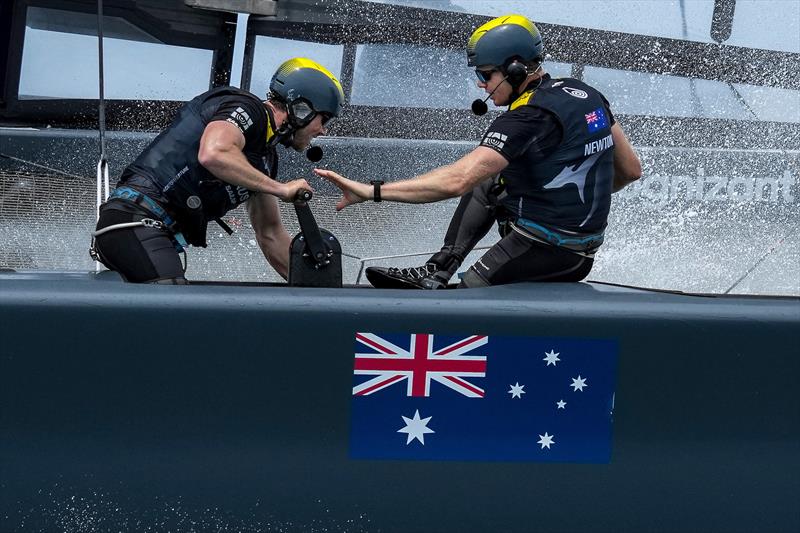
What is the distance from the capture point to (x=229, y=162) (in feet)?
11.2

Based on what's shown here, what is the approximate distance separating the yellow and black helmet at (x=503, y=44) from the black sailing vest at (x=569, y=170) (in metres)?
0.11

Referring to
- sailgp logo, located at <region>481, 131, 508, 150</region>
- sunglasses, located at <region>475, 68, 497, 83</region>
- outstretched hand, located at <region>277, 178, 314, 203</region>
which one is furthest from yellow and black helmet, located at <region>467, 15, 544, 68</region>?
outstretched hand, located at <region>277, 178, 314, 203</region>

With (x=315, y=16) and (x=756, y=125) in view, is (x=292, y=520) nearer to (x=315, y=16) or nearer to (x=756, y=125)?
(x=315, y=16)

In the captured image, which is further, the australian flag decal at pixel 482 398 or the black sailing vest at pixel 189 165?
the black sailing vest at pixel 189 165

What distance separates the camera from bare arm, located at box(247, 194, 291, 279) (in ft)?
13.8

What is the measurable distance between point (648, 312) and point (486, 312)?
0.42 metres

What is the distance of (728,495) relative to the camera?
3.17 metres

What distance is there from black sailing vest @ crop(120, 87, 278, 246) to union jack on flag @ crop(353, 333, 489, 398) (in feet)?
3.18

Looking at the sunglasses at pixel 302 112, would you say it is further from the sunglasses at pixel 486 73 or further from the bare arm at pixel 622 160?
the bare arm at pixel 622 160

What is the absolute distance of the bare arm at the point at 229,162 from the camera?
3.39 meters

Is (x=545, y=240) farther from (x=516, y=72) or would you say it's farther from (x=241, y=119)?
(x=241, y=119)

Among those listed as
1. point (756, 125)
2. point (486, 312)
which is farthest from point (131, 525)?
point (756, 125)

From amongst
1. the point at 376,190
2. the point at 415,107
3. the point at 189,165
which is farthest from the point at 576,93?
the point at 415,107

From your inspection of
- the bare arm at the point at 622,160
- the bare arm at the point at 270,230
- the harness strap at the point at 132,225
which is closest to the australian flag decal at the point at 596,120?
the bare arm at the point at 622,160
